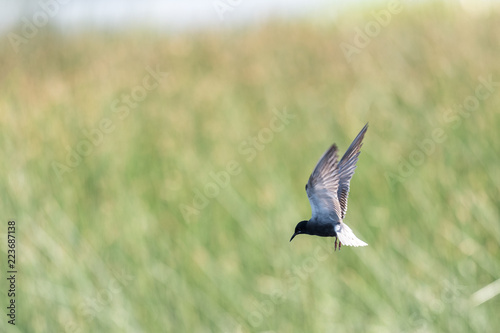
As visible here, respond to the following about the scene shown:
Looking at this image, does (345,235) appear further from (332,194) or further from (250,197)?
(250,197)

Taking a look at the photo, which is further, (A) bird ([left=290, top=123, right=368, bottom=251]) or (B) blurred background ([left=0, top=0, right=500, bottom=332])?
(B) blurred background ([left=0, top=0, right=500, bottom=332])

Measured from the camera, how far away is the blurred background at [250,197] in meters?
2.92

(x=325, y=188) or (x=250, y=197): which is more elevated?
(x=250, y=197)

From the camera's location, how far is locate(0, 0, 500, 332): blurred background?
2.92 metres

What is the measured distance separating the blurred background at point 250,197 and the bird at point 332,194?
66.8 inches

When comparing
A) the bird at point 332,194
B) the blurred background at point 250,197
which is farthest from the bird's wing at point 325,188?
the blurred background at point 250,197

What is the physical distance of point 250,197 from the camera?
3.82 m

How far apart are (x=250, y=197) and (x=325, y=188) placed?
135 inches

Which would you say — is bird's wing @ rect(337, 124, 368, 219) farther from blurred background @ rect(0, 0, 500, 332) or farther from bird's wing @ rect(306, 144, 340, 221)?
blurred background @ rect(0, 0, 500, 332)

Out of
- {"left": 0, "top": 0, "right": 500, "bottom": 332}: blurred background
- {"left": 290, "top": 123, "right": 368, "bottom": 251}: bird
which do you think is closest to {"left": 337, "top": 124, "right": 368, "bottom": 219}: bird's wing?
{"left": 290, "top": 123, "right": 368, "bottom": 251}: bird

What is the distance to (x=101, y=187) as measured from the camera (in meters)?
4.09

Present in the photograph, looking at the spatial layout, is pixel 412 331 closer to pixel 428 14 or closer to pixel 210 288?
pixel 210 288

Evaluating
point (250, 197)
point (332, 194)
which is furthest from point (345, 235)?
Answer: point (250, 197)

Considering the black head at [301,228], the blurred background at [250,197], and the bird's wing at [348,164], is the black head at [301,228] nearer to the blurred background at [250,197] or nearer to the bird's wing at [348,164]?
the bird's wing at [348,164]
